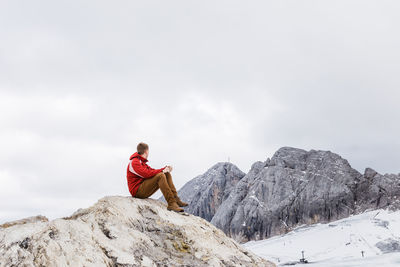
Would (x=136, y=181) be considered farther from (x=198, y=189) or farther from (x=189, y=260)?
(x=198, y=189)

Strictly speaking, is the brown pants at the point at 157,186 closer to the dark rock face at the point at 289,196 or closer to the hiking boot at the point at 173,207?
the hiking boot at the point at 173,207

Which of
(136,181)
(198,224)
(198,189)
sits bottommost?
(198,224)

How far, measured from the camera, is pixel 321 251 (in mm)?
58000

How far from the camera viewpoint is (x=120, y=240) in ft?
18.1

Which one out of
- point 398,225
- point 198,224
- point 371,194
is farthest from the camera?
point 371,194

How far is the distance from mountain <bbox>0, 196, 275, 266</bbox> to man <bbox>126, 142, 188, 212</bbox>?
0.96 ft

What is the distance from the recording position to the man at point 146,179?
7855 mm

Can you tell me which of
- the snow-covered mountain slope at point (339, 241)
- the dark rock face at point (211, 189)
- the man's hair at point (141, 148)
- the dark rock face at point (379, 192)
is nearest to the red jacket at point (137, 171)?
the man's hair at point (141, 148)

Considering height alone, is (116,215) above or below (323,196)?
below

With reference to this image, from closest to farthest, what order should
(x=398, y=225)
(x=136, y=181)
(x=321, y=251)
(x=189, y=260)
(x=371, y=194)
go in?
1. (x=189, y=260)
2. (x=136, y=181)
3. (x=321, y=251)
4. (x=398, y=225)
5. (x=371, y=194)

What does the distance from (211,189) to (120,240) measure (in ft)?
346

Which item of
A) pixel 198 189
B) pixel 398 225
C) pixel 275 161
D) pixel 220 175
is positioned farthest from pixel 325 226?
pixel 198 189

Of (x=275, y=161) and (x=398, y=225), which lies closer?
(x=398, y=225)

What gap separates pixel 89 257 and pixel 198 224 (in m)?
3.40
